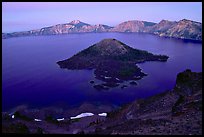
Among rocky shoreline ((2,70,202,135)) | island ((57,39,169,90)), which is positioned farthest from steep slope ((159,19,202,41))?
rocky shoreline ((2,70,202,135))

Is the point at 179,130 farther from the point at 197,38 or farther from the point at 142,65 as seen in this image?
the point at 197,38

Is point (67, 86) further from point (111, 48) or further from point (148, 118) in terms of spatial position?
point (148, 118)

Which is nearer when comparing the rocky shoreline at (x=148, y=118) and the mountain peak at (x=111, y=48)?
the rocky shoreline at (x=148, y=118)

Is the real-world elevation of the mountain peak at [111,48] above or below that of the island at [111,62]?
above

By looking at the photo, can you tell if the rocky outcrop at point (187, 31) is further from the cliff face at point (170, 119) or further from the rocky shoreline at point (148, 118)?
the cliff face at point (170, 119)

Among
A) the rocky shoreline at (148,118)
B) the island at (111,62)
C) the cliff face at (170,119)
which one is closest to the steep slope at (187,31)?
the island at (111,62)

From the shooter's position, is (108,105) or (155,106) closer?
(155,106)

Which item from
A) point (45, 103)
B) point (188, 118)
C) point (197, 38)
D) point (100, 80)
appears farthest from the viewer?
point (197, 38)

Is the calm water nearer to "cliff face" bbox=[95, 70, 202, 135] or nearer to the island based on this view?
the island

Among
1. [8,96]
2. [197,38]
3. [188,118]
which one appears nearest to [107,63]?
[8,96]
